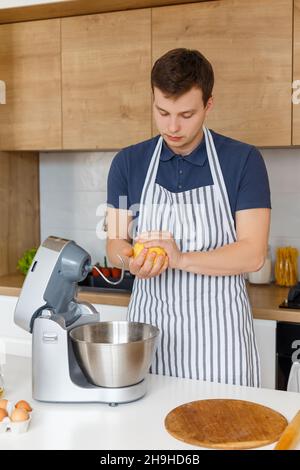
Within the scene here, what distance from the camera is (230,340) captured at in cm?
160

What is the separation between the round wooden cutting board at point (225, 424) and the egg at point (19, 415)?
0.87ft

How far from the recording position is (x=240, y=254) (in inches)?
60.3

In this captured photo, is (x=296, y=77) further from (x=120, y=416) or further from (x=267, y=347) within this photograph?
(x=120, y=416)

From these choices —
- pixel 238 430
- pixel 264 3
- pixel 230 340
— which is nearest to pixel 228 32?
pixel 264 3

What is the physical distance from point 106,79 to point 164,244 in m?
1.49

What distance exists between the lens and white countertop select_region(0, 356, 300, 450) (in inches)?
40.7

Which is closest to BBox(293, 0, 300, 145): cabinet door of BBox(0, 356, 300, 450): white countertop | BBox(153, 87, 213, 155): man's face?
BBox(153, 87, 213, 155): man's face

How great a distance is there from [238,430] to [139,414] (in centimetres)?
20

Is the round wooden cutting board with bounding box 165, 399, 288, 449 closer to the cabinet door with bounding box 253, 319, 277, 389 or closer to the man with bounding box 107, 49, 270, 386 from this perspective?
the man with bounding box 107, 49, 270, 386

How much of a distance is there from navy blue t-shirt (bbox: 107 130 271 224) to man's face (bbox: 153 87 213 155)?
8 centimetres

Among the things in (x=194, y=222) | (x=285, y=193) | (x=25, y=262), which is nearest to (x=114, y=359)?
(x=194, y=222)

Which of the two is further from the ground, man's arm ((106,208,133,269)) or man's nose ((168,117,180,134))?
man's nose ((168,117,180,134))

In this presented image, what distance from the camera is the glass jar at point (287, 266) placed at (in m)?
2.66

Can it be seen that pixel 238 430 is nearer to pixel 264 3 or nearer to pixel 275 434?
pixel 275 434
